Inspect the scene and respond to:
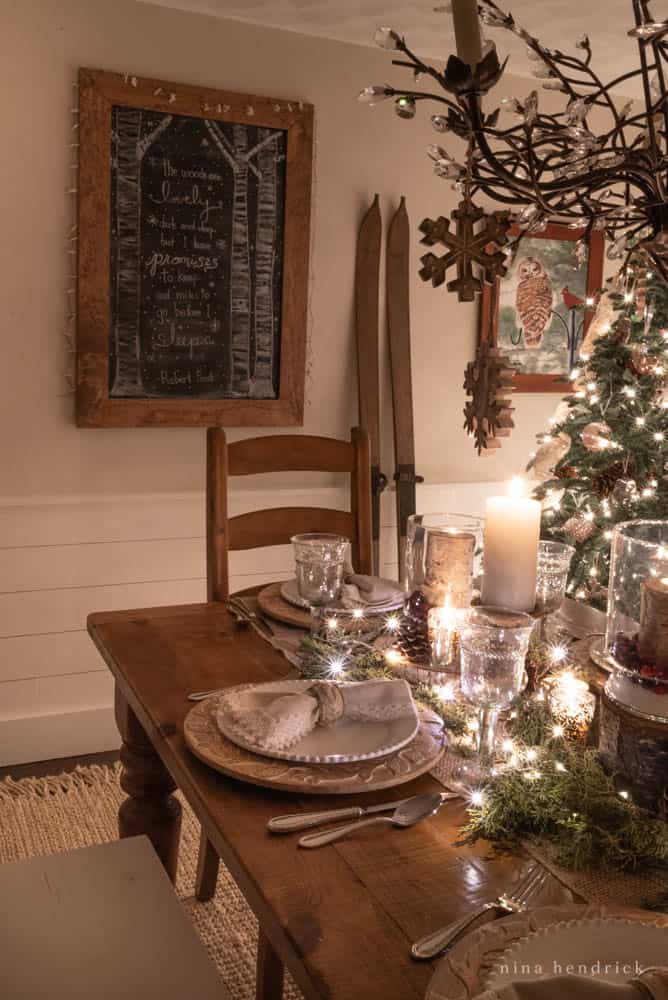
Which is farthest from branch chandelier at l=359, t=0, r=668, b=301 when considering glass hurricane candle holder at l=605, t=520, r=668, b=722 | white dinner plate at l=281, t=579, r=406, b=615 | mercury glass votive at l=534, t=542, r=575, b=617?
white dinner plate at l=281, t=579, r=406, b=615

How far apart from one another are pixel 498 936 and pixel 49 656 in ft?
7.67

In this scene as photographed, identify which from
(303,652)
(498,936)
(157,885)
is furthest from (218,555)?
(498,936)

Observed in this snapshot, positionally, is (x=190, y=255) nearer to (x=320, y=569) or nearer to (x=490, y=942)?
(x=320, y=569)

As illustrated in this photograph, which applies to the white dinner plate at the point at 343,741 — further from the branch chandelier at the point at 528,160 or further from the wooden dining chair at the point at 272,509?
the wooden dining chair at the point at 272,509

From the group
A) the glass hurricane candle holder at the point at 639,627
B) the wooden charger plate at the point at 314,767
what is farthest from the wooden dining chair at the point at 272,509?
the glass hurricane candle holder at the point at 639,627

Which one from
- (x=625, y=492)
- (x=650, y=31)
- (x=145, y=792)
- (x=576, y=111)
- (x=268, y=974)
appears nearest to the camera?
(x=650, y=31)

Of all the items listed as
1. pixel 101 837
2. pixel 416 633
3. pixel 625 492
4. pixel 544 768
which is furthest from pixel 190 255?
pixel 544 768

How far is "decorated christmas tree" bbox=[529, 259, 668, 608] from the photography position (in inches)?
99.0

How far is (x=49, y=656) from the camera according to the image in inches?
111

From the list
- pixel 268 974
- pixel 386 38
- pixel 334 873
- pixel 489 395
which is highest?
pixel 386 38

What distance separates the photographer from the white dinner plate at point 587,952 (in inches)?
27.4

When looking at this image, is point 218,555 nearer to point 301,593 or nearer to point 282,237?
point 301,593

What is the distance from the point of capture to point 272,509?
2.17 metres

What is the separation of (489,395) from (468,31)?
564 millimetres
